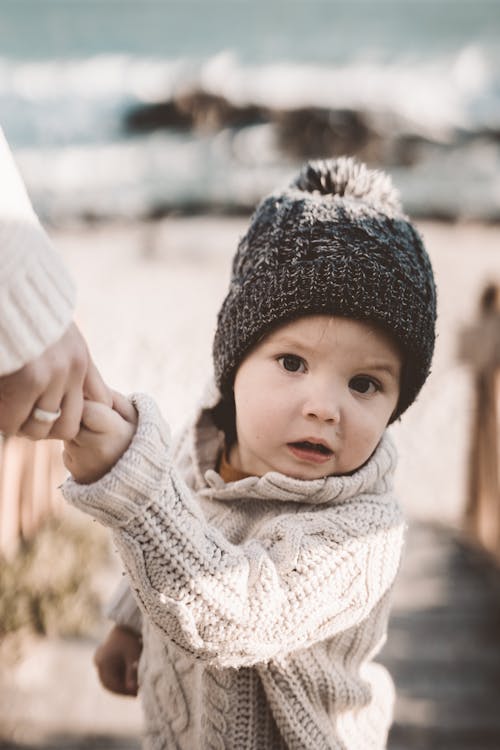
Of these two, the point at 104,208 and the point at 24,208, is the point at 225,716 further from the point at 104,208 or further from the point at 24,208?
the point at 104,208

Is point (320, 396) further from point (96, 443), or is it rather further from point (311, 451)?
point (96, 443)

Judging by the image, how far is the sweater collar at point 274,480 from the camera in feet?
4.70

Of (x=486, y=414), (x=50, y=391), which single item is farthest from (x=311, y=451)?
(x=486, y=414)

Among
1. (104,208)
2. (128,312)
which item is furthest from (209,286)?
(104,208)

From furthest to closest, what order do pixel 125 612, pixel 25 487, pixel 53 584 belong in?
1. pixel 25 487
2. pixel 53 584
3. pixel 125 612

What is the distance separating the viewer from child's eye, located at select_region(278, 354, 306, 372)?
1459 millimetres

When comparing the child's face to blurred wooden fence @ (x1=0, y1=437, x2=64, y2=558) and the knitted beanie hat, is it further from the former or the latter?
blurred wooden fence @ (x1=0, y1=437, x2=64, y2=558)

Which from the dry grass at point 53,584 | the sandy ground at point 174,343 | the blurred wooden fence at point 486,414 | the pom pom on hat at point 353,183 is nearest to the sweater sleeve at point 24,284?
the pom pom on hat at point 353,183

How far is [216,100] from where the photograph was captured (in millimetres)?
27375

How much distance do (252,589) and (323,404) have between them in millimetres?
Answer: 363

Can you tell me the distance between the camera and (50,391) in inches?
37.1

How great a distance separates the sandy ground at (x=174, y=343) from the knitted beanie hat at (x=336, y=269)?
1831 mm

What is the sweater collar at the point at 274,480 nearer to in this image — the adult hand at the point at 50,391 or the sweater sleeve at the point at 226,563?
the sweater sleeve at the point at 226,563

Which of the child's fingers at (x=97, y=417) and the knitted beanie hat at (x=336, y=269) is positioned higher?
the knitted beanie hat at (x=336, y=269)
